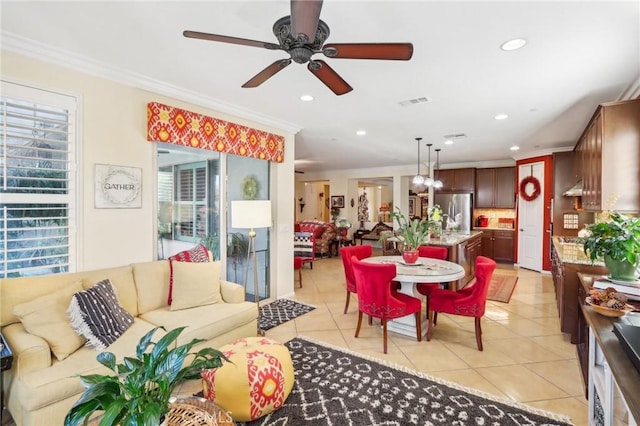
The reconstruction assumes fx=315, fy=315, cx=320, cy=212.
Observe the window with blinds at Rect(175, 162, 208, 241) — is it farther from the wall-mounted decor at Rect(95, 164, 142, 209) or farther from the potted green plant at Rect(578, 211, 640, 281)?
the potted green plant at Rect(578, 211, 640, 281)

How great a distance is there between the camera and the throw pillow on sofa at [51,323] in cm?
207

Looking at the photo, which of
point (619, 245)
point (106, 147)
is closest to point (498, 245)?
point (619, 245)

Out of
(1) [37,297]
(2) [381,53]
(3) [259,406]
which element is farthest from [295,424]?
(2) [381,53]

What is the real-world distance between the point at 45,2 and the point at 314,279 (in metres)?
5.26

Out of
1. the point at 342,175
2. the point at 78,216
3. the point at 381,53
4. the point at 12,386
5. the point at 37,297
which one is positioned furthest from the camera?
the point at 342,175

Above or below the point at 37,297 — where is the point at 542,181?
above

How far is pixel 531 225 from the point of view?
23.2 feet

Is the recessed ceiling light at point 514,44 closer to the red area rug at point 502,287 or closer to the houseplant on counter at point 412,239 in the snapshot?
the houseplant on counter at point 412,239

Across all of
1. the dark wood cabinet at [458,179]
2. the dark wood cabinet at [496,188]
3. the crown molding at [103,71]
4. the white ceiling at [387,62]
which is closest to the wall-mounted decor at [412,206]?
the dark wood cabinet at [458,179]

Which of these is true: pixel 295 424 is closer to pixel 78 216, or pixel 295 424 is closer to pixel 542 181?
pixel 78 216

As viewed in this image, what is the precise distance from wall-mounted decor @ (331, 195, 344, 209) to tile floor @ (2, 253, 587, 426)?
18.6ft

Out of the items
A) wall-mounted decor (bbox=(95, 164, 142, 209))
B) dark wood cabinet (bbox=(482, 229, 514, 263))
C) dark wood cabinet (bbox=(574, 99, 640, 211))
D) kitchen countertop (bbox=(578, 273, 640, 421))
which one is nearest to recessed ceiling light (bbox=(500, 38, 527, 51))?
dark wood cabinet (bbox=(574, 99, 640, 211))

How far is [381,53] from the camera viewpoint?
1.78 m

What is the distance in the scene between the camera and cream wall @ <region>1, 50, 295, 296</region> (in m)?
2.61
